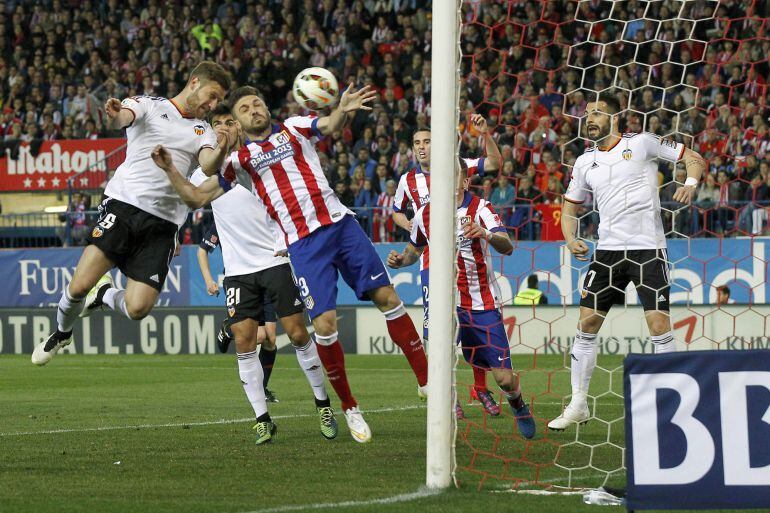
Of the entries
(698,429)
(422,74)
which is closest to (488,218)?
(698,429)

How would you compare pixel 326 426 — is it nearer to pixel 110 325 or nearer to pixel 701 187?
pixel 701 187

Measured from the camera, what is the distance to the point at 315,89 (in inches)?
335

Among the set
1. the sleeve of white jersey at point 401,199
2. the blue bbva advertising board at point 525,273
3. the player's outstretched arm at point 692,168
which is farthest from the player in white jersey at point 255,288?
the blue bbva advertising board at point 525,273

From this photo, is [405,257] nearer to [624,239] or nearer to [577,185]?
[577,185]

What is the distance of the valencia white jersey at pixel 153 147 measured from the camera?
29.6ft

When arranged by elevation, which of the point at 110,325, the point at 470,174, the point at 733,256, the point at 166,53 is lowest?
the point at 110,325

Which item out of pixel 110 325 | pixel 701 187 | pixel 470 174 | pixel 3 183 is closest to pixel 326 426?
pixel 470 174

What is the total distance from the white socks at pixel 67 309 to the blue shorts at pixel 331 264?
1.98m

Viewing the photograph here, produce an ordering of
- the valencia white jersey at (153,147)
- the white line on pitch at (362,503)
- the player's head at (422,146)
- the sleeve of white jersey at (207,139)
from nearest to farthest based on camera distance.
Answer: the white line on pitch at (362,503)
the sleeve of white jersey at (207,139)
the valencia white jersey at (153,147)
the player's head at (422,146)

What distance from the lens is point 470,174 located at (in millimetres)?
9555

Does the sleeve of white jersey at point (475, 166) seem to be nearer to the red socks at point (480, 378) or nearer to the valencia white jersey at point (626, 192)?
the valencia white jersey at point (626, 192)

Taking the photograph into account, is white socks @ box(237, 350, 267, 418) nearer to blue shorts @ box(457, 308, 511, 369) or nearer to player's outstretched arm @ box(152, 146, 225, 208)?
player's outstretched arm @ box(152, 146, 225, 208)

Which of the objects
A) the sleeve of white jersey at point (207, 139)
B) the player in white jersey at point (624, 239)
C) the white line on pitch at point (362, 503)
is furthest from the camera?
the player in white jersey at point (624, 239)

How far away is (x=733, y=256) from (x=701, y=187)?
6.39 feet
